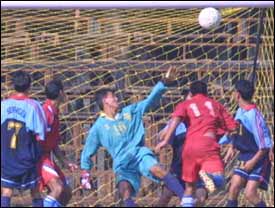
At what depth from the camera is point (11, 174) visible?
10469 millimetres

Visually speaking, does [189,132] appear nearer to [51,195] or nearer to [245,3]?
[51,195]

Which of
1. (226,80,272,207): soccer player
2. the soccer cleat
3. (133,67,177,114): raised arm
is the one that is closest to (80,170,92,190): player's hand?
(133,67,177,114): raised arm

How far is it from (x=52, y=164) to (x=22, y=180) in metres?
0.41

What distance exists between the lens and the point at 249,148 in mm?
11047

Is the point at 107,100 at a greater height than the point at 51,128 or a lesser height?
greater

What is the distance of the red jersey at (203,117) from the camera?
10.8 m

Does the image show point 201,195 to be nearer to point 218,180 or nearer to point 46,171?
point 218,180

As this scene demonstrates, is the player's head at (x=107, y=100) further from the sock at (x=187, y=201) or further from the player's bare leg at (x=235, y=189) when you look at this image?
the player's bare leg at (x=235, y=189)

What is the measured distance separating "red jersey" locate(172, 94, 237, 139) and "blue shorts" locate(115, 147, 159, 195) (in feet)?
1.35

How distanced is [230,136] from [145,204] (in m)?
2.18

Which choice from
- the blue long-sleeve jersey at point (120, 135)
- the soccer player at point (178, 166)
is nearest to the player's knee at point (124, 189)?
the blue long-sleeve jersey at point (120, 135)

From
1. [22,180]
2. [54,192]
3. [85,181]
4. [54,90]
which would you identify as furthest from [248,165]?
[22,180]

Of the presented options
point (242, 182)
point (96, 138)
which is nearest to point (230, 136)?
point (242, 182)

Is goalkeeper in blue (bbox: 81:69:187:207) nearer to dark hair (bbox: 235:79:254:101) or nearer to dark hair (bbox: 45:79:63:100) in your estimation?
dark hair (bbox: 45:79:63:100)
